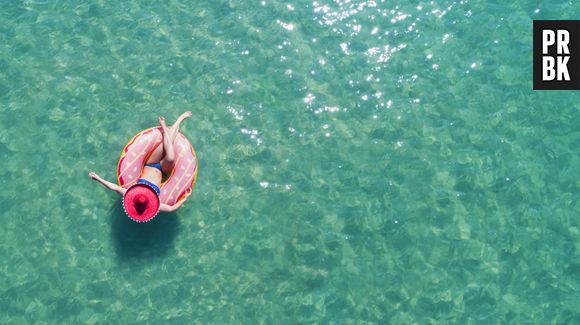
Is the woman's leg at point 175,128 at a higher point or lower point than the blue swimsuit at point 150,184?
higher

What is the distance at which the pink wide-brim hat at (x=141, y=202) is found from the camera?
8250mm

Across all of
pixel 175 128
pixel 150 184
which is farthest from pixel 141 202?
pixel 175 128

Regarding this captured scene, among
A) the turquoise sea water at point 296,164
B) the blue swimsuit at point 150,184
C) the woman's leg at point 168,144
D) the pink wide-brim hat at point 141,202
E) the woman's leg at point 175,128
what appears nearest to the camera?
the pink wide-brim hat at point 141,202

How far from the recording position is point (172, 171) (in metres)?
9.41

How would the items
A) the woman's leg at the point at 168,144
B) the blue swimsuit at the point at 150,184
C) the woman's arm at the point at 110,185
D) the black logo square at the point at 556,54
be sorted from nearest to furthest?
the blue swimsuit at the point at 150,184 < the woman's arm at the point at 110,185 < the woman's leg at the point at 168,144 < the black logo square at the point at 556,54

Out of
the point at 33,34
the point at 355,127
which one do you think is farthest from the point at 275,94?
the point at 33,34

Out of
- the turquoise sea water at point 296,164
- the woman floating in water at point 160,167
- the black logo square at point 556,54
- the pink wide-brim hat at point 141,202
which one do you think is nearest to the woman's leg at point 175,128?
the woman floating in water at point 160,167

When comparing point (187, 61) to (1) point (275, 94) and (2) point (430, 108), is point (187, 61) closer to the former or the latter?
(1) point (275, 94)

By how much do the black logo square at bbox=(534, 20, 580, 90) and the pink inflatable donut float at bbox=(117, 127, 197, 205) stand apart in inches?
234

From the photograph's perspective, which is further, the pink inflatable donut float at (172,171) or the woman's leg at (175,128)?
the woman's leg at (175,128)

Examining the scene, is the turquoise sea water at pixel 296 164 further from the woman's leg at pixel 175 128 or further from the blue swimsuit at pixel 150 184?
the blue swimsuit at pixel 150 184

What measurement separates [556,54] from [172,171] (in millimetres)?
6930

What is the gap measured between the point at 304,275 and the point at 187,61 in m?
4.13

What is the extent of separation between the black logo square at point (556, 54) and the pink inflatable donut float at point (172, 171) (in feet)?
19.5
